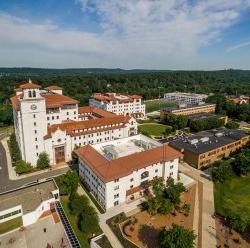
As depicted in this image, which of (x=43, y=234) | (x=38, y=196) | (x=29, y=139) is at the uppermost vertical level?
(x=29, y=139)

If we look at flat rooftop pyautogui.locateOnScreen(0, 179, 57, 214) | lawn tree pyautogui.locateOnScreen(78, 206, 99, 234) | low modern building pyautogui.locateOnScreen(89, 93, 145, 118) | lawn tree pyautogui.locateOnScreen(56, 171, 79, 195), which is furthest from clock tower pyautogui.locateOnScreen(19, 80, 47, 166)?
low modern building pyautogui.locateOnScreen(89, 93, 145, 118)

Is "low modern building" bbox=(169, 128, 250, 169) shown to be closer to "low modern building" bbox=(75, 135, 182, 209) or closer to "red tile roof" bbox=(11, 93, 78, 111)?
"low modern building" bbox=(75, 135, 182, 209)

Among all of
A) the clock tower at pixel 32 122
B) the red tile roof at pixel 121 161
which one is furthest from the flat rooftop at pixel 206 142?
the clock tower at pixel 32 122

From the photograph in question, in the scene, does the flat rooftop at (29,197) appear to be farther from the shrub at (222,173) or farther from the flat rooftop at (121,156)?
the shrub at (222,173)

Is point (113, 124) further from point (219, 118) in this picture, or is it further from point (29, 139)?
point (219, 118)

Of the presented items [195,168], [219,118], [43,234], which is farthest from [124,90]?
[43,234]
